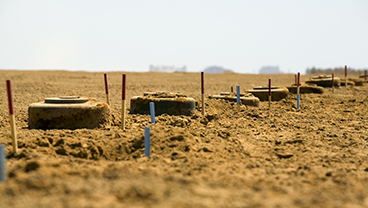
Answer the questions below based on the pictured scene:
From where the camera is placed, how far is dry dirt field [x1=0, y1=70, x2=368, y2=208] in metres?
3.68

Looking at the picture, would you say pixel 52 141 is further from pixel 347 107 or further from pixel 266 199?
pixel 347 107

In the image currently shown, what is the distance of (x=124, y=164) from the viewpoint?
17.0 ft

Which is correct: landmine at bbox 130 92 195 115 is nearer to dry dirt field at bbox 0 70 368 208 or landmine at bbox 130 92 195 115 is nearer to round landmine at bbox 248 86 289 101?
dry dirt field at bbox 0 70 368 208

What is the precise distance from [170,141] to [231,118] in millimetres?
4118

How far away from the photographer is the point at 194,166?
5.21 meters

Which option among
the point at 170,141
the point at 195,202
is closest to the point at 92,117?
the point at 170,141

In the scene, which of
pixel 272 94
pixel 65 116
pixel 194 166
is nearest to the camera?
pixel 194 166

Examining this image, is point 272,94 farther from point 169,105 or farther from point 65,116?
point 65,116

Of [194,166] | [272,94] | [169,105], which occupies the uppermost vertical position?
[169,105]

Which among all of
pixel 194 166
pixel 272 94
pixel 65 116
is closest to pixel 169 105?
pixel 65 116

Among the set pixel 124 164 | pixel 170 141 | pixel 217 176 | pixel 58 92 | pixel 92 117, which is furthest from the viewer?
pixel 58 92

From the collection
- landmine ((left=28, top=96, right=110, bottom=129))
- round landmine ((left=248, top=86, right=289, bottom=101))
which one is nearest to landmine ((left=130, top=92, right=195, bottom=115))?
landmine ((left=28, top=96, right=110, bottom=129))

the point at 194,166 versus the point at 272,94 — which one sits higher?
the point at 272,94

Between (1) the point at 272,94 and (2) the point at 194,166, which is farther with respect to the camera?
(1) the point at 272,94
